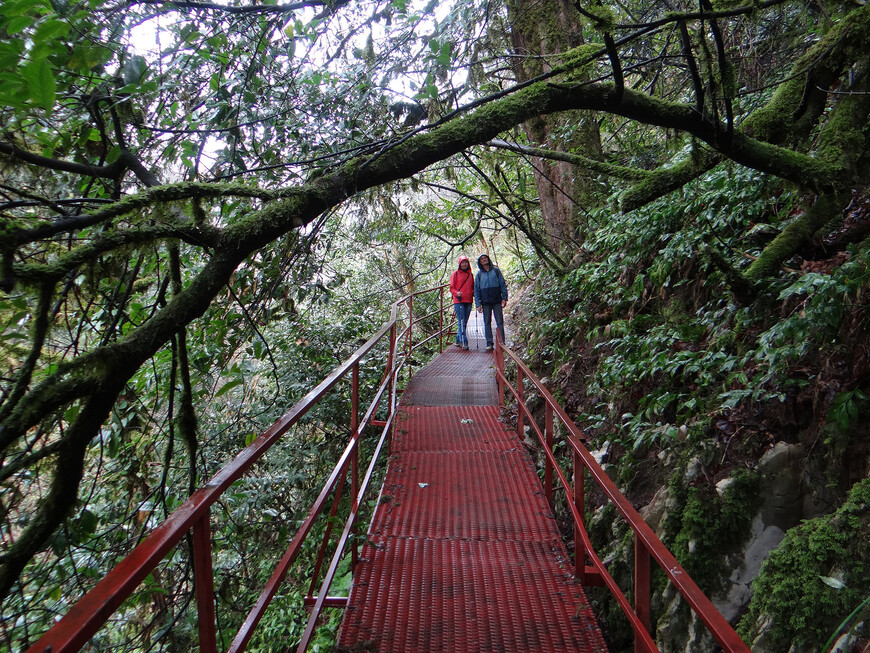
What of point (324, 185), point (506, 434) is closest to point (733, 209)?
point (506, 434)

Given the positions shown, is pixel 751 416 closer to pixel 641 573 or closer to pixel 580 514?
pixel 580 514

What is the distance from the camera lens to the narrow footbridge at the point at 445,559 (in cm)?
133

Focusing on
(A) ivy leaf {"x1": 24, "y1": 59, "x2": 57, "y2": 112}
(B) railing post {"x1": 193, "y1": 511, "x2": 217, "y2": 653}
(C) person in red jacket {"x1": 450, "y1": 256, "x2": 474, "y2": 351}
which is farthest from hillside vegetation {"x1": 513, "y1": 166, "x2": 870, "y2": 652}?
(C) person in red jacket {"x1": 450, "y1": 256, "x2": 474, "y2": 351}

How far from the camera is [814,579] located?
6.76ft

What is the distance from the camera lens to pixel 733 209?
427 centimetres

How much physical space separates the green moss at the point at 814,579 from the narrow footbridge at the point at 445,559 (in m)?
0.48

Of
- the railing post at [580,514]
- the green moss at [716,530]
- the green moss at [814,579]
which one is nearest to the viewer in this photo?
the green moss at [814,579]

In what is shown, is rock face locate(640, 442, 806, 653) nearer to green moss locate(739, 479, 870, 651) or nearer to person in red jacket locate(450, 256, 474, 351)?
green moss locate(739, 479, 870, 651)

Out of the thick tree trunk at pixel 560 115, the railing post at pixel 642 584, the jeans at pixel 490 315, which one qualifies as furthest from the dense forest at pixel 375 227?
the jeans at pixel 490 315

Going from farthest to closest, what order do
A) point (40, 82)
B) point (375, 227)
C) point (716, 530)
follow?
point (375, 227), point (716, 530), point (40, 82)

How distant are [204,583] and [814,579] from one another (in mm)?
2256

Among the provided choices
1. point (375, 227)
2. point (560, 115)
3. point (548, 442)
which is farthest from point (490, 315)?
point (548, 442)

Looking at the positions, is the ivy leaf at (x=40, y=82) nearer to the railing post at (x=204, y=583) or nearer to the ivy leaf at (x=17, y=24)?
the ivy leaf at (x=17, y=24)

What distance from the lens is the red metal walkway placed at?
245cm
